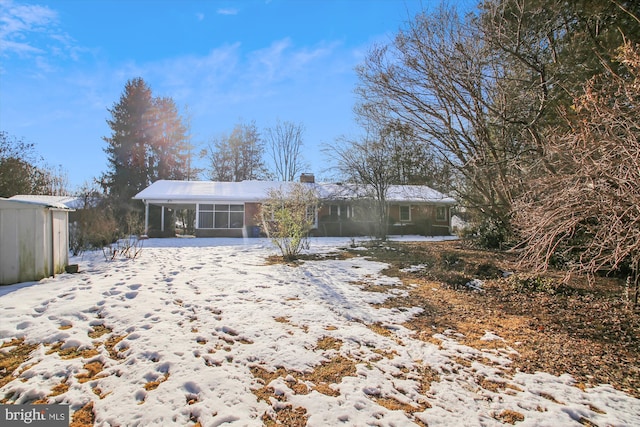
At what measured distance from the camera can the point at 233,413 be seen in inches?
87.5

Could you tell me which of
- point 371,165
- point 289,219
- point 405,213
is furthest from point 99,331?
point 405,213

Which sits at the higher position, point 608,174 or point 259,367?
point 608,174

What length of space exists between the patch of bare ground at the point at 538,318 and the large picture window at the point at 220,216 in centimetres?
1313

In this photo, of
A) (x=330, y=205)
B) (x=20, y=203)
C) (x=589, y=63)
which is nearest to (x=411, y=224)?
(x=330, y=205)

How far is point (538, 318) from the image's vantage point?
14.9 ft

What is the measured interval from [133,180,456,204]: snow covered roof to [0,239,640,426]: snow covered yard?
12.2m

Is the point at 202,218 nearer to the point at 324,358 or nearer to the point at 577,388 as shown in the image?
the point at 324,358

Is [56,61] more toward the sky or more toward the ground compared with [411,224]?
more toward the sky

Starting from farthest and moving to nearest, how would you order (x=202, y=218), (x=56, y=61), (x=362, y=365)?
(x=202, y=218) < (x=56, y=61) < (x=362, y=365)

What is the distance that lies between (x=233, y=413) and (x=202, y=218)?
17.3 m

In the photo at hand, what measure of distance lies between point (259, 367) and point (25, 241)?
5.62 meters

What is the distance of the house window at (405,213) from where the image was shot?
69.8 feet

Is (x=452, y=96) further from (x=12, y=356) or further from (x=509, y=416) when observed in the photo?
(x=12, y=356)

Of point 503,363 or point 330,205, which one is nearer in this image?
point 503,363
